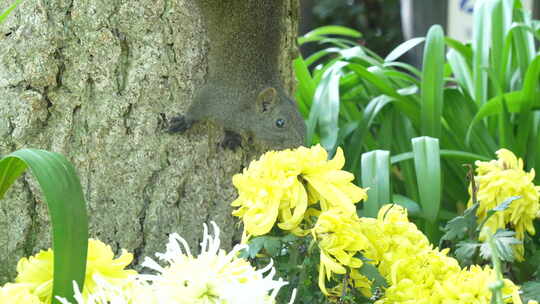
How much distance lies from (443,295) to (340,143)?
101cm

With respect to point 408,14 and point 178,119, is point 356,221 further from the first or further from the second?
point 408,14

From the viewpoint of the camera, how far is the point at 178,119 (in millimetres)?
1451

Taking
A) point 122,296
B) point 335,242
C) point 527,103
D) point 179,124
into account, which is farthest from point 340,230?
point 527,103

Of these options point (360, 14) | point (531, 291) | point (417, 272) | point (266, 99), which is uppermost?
point (360, 14)

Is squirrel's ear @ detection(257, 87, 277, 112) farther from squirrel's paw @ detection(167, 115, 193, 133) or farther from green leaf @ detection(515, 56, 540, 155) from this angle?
green leaf @ detection(515, 56, 540, 155)

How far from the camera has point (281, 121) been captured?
71.2 inches

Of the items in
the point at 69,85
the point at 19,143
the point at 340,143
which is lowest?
the point at 340,143

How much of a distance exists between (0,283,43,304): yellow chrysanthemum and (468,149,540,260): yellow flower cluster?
0.73 m

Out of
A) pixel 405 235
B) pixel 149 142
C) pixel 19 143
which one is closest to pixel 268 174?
pixel 405 235

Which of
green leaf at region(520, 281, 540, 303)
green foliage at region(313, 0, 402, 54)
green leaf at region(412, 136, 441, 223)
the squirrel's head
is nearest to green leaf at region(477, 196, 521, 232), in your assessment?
green leaf at region(520, 281, 540, 303)

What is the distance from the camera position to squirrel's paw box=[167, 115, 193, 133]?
4.70ft

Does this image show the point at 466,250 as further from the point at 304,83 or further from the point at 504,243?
the point at 304,83

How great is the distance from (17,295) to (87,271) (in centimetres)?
11

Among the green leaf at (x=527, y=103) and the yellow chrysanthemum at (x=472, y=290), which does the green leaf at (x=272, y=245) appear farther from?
the green leaf at (x=527, y=103)
